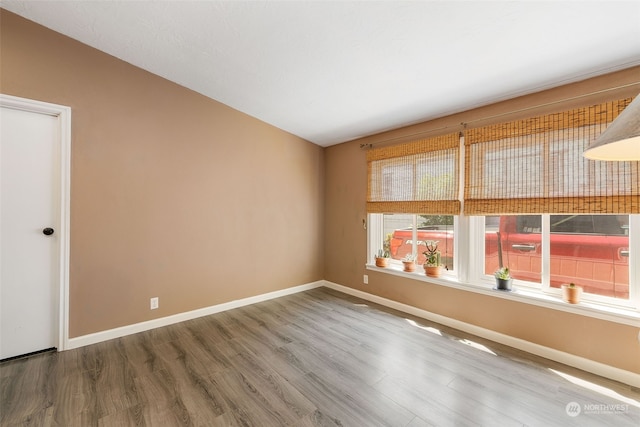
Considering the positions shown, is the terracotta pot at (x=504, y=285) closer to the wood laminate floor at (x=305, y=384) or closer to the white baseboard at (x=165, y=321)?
the wood laminate floor at (x=305, y=384)

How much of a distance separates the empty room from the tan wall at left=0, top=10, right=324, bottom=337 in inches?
0.8

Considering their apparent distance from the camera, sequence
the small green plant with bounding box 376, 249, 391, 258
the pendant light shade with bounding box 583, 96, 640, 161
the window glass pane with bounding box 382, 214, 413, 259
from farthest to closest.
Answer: the small green plant with bounding box 376, 249, 391, 258, the window glass pane with bounding box 382, 214, 413, 259, the pendant light shade with bounding box 583, 96, 640, 161

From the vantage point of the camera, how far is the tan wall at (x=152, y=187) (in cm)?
242

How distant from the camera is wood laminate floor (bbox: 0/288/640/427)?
1.64 metres

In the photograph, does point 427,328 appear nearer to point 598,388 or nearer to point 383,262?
point 383,262

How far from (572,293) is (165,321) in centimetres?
388

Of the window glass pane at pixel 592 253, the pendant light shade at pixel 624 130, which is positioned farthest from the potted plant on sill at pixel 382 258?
the pendant light shade at pixel 624 130

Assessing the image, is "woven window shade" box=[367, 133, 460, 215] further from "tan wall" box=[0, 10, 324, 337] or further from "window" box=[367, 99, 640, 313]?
"tan wall" box=[0, 10, 324, 337]

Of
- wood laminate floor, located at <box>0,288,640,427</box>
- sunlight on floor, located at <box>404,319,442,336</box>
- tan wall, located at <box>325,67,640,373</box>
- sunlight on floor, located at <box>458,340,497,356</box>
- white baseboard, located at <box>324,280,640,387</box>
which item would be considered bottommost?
wood laminate floor, located at <box>0,288,640,427</box>

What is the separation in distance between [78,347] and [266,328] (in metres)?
1.69

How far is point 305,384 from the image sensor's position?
1950 millimetres

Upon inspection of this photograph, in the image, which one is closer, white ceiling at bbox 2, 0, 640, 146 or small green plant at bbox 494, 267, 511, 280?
white ceiling at bbox 2, 0, 640, 146

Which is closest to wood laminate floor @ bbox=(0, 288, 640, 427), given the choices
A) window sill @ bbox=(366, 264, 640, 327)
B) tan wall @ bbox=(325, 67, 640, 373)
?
tan wall @ bbox=(325, 67, 640, 373)

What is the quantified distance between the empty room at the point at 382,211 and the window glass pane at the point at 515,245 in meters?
0.02
